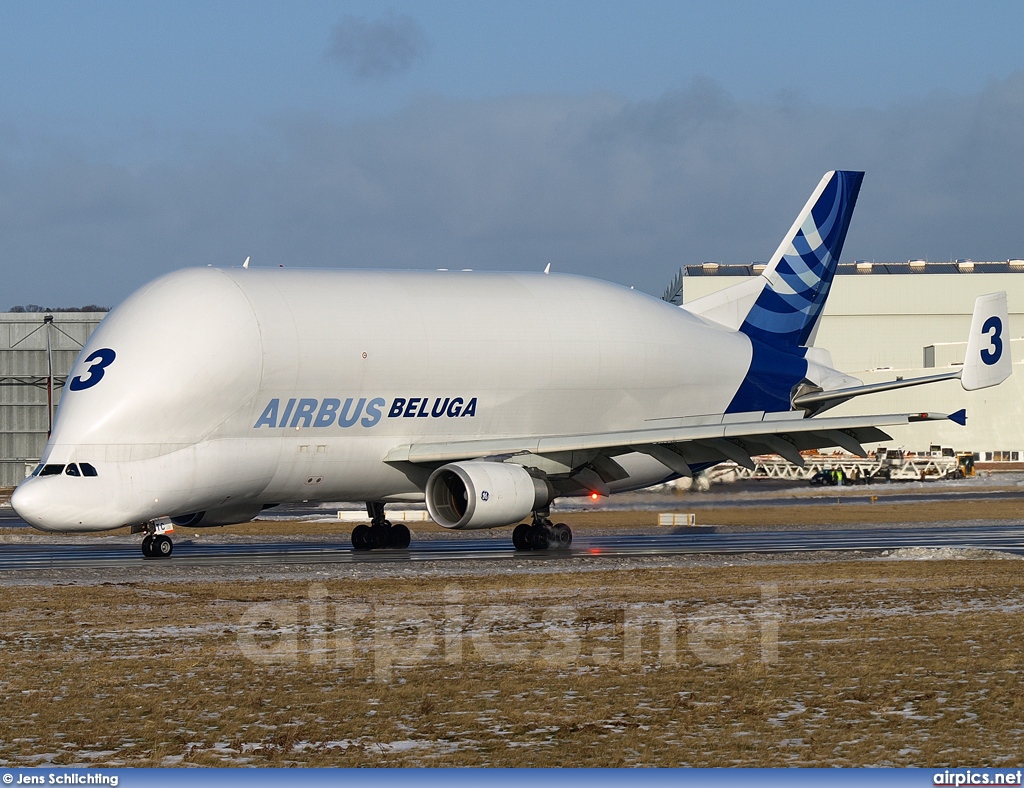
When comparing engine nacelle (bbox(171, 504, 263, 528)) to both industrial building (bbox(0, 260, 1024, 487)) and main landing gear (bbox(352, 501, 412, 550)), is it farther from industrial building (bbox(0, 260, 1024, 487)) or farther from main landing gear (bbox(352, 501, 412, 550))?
industrial building (bbox(0, 260, 1024, 487))

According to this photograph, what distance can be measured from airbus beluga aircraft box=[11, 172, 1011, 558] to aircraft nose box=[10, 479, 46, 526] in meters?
0.04

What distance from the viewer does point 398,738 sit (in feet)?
36.2

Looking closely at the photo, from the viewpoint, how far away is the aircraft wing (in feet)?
104

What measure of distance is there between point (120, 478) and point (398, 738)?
18.9 meters

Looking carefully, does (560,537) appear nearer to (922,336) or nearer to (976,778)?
(976,778)

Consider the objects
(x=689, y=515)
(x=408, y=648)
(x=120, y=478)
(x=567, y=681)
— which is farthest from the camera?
(x=689, y=515)

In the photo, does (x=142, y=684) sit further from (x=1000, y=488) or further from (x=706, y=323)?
(x=1000, y=488)

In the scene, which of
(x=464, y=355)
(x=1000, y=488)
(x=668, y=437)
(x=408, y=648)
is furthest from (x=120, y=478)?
(x=1000, y=488)

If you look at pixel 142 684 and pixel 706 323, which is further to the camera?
pixel 706 323

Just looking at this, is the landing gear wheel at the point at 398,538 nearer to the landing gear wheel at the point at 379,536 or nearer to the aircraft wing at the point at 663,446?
the landing gear wheel at the point at 379,536

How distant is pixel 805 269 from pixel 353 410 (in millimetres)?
16038

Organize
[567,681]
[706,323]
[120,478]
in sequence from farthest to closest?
[706,323], [120,478], [567,681]

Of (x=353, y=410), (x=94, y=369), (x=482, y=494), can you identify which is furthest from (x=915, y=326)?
(x=94, y=369)

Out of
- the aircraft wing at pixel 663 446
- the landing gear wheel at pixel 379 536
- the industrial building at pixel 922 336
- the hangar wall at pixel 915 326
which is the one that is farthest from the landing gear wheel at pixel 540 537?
the hangar wall at pixel 915 326
